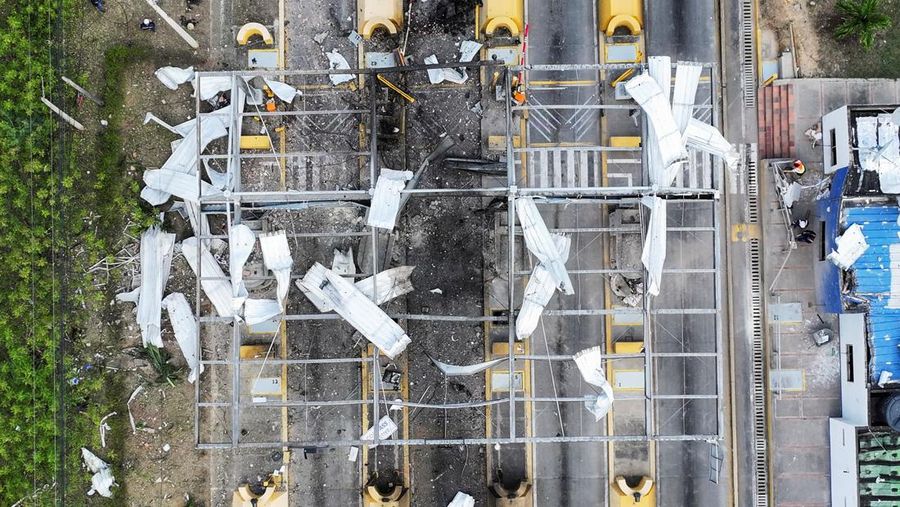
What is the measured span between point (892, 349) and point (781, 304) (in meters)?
3.11

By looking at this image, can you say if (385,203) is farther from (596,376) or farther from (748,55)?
(748,55)

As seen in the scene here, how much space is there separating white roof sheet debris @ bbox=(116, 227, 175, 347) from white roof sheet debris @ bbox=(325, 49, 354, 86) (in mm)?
7254

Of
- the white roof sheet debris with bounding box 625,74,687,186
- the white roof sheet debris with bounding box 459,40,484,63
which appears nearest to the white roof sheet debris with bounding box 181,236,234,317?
the white roof sheet debris with bounding box 459,40,484,63

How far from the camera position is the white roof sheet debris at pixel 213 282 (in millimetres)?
17594

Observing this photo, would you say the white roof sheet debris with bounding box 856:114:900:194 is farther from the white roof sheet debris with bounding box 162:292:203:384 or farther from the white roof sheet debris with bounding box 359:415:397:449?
the white roof sheet debris with bounding box 162:292:203:384

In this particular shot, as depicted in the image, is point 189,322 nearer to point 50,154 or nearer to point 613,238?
point 50,154

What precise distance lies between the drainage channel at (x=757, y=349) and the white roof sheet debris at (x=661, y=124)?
4.76 metres

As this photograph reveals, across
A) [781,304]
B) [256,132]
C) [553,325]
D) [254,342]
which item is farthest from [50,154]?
[781,304]

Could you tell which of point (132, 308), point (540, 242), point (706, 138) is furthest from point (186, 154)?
point (706, 138)

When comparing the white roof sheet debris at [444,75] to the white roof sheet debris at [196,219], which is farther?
the white roof sheet debris at [444,75]

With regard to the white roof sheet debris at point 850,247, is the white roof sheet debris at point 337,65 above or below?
above

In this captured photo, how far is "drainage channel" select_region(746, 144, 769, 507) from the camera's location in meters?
18.6

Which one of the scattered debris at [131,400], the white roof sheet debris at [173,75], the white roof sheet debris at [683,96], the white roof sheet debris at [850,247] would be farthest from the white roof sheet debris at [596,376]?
the white roof sheet debris at [173,75]

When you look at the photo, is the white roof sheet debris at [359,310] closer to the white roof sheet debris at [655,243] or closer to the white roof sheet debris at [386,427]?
the white roof sheet debris at [386,427]
